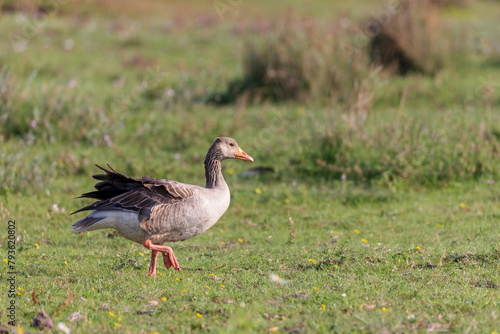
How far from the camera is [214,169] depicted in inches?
270

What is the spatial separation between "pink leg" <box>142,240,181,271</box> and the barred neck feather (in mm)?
923

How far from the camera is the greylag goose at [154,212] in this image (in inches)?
243

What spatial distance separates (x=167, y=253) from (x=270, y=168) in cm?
479

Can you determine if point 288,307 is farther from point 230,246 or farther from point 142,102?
point 142,102

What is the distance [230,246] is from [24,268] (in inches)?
99.8

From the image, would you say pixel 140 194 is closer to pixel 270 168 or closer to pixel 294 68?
pixel 270 168

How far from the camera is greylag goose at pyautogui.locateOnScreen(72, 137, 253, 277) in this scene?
6.16 metres

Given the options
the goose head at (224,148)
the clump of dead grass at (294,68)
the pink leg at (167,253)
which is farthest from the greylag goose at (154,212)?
the clump of dead grass at (294,68)

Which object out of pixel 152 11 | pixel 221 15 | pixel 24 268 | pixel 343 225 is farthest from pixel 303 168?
pixel 152 11

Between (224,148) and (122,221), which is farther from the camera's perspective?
(224,148)

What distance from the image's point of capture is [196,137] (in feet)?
38.9

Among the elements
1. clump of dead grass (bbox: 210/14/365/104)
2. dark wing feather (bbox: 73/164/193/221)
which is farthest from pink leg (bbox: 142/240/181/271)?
clump of dead grass (bbox: 210/14/365/104)

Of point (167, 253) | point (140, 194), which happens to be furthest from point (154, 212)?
point (167, 253)

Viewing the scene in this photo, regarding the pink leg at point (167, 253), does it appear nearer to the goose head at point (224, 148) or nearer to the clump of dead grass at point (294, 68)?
the goose head at point (224, 148)
